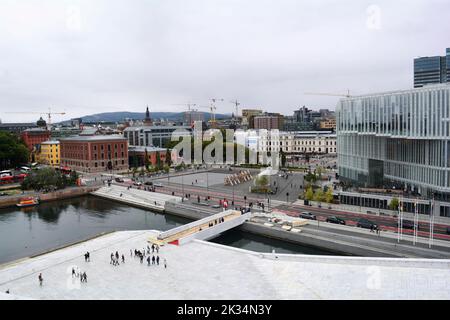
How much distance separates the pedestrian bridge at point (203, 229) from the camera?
3147cm

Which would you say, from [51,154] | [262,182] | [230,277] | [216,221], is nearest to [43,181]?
[262,182]

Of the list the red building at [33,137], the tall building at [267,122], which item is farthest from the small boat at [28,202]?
the tall building at [267,122]

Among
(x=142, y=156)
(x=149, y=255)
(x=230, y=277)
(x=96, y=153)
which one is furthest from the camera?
(x=142, y=156)

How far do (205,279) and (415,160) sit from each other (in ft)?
92.7

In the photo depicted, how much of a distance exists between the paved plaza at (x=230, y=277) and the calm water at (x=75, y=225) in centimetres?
679

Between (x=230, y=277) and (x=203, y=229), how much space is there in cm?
1082

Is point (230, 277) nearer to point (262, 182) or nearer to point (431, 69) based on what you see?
point (262, 182)

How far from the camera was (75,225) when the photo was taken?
42750 mm

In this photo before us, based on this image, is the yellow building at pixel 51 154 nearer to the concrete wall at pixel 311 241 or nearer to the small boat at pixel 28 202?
the small boat at pixel 28 202

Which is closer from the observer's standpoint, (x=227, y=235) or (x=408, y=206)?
(x=227, y=235)

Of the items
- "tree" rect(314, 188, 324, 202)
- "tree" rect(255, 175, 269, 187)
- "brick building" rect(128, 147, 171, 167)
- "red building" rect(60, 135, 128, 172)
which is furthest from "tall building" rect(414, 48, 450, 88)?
"tree" rect(314, 188, 324, 202)

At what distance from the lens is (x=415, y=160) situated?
4197 cm
